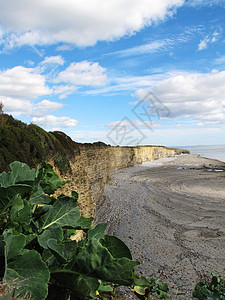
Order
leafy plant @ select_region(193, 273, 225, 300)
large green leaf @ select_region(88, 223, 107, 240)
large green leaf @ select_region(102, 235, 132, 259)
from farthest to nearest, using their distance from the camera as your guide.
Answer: leafy plant @ select_region(193, 273, 225, 300) → large green leaf @ select_region(88, 223, 107, 240) → large green leaf @ select_region(102, 235, 132, 259)

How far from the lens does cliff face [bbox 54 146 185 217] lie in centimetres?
559

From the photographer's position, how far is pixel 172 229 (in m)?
8.05

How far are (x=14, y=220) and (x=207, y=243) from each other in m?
7.33

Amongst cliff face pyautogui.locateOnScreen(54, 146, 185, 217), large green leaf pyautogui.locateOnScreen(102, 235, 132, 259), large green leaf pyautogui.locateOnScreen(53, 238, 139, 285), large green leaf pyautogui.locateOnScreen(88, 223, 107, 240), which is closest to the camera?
large green leaf pyautogui.locateOnScreen(53, 238, 139, 285)

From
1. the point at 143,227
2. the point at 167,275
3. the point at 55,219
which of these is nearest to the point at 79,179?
the point at 167,275

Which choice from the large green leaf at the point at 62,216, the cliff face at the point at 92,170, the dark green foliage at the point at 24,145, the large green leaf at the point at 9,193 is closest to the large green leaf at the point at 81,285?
the large green leaf at the point at 62,216

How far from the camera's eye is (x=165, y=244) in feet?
22.2

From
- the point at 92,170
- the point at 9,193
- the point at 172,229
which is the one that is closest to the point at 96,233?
the point at 9,193

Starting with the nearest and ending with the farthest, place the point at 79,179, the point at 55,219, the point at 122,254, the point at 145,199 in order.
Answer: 1. the point at 122,254
2. the point at 55,219
3. the point at 79,179
4. the point at 145,199

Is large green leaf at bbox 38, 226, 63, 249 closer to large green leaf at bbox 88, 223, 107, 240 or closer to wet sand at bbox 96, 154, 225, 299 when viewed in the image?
large green leaf at bbox 88, 223, 107, 240

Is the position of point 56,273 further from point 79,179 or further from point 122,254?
point 79,179

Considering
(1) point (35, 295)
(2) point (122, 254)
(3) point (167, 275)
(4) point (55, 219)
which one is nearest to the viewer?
(1) point (35, 295)

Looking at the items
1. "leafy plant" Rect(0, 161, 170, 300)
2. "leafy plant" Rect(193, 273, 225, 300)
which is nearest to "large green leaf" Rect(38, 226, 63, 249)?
"leafy plant" Rect(0, 161, 170, 300)

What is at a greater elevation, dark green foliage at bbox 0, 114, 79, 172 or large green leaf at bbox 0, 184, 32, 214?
dark green foliage at bbox 0, 114, 79, 172
